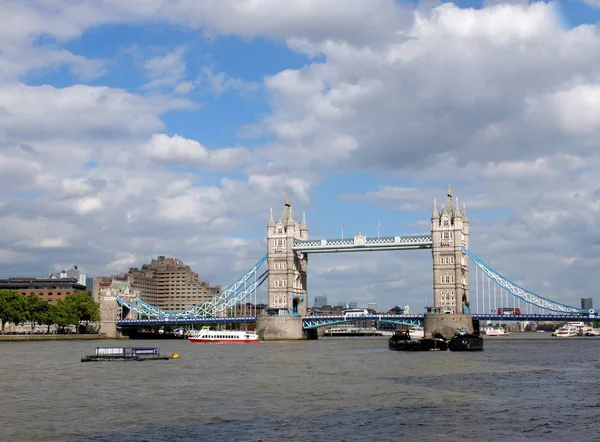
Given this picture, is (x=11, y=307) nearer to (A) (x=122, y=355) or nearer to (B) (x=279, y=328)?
(B) (x=279, y=328)

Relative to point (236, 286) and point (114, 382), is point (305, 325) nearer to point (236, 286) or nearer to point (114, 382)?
point (236, 286)

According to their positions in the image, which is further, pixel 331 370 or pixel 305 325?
pixel 305 325

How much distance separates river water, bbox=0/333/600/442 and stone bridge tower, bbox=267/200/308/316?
274 ft

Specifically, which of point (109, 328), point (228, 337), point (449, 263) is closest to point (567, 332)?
point (449, 263)

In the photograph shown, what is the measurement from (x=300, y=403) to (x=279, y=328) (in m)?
96.8

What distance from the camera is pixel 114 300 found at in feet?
525

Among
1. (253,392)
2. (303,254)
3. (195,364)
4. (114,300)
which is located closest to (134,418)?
(253,392)

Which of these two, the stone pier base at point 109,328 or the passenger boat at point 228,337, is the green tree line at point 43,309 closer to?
the stone pier base at point 109,328

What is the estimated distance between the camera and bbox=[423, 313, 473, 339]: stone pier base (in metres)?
122

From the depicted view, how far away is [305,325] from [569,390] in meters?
96.1

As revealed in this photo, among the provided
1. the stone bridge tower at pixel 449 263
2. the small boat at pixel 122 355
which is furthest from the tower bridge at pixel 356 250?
the small boat at pixel 122 355

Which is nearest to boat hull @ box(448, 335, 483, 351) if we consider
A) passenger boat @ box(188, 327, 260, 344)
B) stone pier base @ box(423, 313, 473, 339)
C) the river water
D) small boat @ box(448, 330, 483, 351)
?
small boat @ box(448, 330, 483, 351)

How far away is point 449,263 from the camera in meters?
136

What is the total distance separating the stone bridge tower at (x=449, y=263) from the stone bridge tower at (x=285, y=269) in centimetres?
2619
